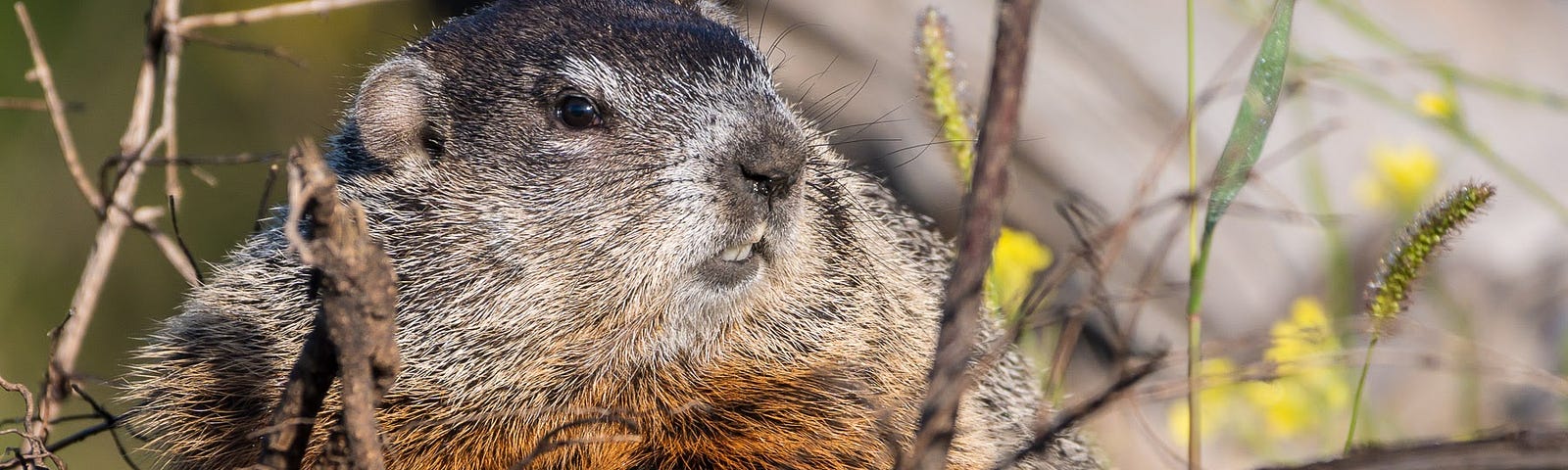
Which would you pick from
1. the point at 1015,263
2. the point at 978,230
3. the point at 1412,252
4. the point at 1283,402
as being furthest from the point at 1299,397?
the point at 978,230

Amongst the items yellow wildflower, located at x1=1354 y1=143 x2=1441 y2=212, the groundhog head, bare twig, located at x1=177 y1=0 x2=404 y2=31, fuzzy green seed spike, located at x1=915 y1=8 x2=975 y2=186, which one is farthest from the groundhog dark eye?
yellow wildflower, located at x1=1354 y1=143 x2=1441 y2=212

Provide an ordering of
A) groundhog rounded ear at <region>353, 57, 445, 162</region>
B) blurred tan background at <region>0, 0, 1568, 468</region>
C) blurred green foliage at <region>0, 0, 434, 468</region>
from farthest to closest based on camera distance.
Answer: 1. blurred green foliage at <region>0, 0, 434, 468</region>
2. blurred tan background at <region>0, 0, 1568, 468</region>
3. groundhog rounded ear at <region>353, 57, 445, 162</region>

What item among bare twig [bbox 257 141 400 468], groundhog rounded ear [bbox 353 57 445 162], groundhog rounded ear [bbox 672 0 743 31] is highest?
groundhog rounded ear [bbox 672 0 743 31]

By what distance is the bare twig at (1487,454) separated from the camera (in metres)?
1.44

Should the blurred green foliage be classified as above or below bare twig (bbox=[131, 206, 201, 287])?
above

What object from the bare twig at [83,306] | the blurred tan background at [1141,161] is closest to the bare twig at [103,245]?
the bare twig at [83,306]

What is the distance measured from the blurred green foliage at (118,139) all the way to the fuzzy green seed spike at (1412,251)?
405 centimetres

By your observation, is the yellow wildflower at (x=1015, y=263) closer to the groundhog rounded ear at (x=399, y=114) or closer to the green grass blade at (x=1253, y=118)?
the green grass blade at (x=1253, y=118)

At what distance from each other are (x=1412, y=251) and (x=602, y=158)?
1.44 m

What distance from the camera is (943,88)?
88.7 inches

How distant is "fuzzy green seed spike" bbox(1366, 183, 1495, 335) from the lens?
1851 millimetres

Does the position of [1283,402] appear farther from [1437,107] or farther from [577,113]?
[577,113]

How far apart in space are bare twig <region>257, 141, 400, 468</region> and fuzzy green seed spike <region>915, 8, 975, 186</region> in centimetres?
104

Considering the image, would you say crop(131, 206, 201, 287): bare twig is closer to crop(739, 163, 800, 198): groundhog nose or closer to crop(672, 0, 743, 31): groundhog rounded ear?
crop(739, 163, 800, 198): groundhog nose
